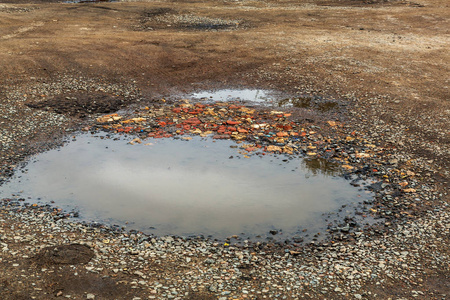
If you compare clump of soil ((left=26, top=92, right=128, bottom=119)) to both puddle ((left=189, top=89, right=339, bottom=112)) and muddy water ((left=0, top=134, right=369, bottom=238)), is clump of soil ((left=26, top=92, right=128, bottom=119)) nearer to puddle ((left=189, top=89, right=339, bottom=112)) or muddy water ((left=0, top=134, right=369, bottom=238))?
muddy water ((left=0, top=134, right=369, bottom=238))

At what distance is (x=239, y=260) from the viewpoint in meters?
8.51

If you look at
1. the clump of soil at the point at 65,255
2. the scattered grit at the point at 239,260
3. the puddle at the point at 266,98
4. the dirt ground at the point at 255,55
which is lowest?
the scattered grit at the point at 239,260

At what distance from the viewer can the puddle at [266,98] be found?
1636cm

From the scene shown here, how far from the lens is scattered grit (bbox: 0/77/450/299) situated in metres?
Result: 7.71

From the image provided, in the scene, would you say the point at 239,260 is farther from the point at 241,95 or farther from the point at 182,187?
the point at 241,95

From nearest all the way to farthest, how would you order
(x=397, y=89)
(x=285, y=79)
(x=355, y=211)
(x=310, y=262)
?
(x=310, y=262) → (x=355, y=211) → (x=397, y=89) → (x=285, y=79)

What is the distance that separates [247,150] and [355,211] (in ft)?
13.2

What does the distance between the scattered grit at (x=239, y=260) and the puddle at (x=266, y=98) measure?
22.4 feet

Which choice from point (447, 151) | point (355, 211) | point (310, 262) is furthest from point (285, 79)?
point (310, 262)

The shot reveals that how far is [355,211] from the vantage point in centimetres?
1023

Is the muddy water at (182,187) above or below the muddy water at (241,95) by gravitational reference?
below

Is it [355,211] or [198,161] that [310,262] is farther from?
[198,161]

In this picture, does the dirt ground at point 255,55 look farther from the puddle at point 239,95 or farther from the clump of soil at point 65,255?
the clump of soil at point 65,255

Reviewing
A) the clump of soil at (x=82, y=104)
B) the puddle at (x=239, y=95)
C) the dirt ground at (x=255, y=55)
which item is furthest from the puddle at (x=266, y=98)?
the clump of soil at (x=82, y=104)
